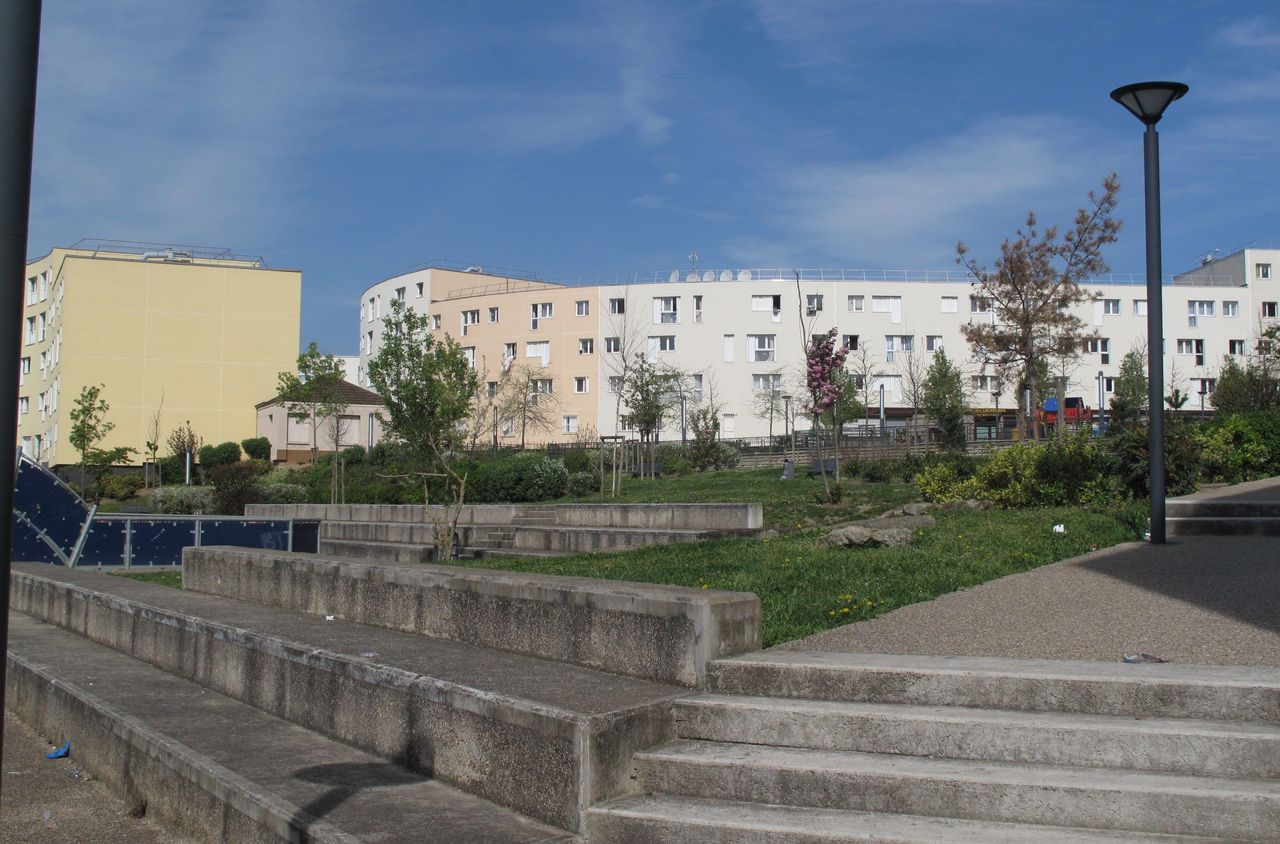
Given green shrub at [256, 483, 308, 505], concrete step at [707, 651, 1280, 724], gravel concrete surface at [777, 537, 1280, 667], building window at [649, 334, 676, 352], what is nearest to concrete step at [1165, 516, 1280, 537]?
gravel concrete surface at [777, 537, 1280, 667]

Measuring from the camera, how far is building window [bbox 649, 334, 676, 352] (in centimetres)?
6253

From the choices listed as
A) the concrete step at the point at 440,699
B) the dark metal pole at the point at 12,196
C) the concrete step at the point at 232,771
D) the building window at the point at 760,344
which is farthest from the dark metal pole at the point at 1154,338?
the building window at the point at 760,344

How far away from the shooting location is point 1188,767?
414cm

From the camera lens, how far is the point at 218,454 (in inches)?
2133

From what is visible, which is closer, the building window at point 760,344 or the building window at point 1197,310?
the building window at point 760,344

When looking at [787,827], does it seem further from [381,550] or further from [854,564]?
[381,550]

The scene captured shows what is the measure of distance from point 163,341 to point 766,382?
3359cm

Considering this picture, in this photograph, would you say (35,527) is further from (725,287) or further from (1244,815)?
(725,287)

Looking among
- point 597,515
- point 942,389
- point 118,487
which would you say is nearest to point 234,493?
point 118,487

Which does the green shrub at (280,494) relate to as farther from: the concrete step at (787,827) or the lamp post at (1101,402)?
the concrete step at (787,827)

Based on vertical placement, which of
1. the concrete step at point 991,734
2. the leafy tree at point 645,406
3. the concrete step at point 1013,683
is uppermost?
the leafy tree at point 645,406

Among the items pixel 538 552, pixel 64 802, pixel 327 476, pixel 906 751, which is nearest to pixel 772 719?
pixel 906 751

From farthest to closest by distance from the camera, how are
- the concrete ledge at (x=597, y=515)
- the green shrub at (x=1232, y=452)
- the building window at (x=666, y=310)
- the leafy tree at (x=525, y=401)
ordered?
the building window at (x=666, y=310) → the leafy tree at (x=525, y=401) → the concrete ledge at (x=597, y=515) → the green shrub at (x=1232, y=452)

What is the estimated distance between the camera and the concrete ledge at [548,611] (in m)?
5.31
